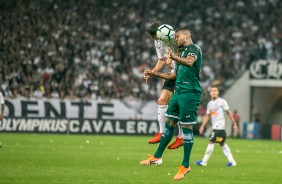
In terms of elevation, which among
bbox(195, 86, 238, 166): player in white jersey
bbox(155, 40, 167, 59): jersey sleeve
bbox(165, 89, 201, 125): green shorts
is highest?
bbox(155, 40, 167, 59): jersey sleeve

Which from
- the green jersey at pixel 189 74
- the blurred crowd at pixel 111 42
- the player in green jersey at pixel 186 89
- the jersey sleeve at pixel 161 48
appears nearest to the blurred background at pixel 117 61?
the blurred crowd at pixel 111 42

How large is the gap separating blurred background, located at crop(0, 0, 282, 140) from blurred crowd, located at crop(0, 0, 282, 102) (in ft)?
0.19

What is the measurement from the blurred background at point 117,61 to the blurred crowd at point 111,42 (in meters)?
0.06

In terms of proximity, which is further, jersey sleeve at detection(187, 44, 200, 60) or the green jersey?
the green jersey

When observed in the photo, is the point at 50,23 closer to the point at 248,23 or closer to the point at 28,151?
the point at 248,23

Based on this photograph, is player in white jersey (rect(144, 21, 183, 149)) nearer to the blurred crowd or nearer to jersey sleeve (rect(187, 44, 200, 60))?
jersey sleeve (rect(187, 44, 200, 60))

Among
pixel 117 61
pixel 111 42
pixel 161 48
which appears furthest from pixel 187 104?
pixel 111 42

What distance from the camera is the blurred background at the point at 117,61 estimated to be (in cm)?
4122

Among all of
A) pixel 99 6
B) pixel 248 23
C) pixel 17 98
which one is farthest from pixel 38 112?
pixel 248 23

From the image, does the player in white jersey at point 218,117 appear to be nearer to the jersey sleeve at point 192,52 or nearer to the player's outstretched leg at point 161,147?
the player's outstretched leg at point 161,147

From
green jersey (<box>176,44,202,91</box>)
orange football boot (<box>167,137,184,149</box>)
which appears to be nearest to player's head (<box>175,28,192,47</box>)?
green jersey (<box>176,44,202,91</box>)

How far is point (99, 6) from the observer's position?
164 ft

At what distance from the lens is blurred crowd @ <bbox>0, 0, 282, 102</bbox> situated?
42000 mm

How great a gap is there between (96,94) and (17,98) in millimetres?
4346
